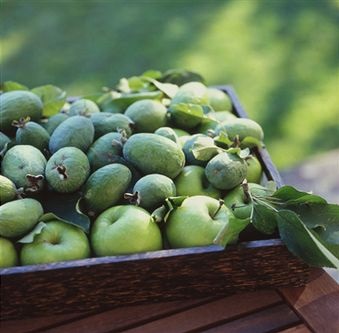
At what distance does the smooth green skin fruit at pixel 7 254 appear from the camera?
104 cm

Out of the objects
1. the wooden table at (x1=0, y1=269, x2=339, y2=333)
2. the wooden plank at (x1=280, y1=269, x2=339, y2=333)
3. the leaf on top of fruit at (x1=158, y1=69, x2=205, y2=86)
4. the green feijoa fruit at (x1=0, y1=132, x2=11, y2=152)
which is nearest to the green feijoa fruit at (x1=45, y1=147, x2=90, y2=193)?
the green feijoa fruit at (x1=0, y1=132, x2=11, y2=152)

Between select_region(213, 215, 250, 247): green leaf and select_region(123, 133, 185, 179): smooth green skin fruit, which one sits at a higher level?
select_region(123, 133, 185, 179): smooth green skin fruit

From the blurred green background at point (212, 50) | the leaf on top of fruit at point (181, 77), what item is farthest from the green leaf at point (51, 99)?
the blurred green background at point (212, 50)

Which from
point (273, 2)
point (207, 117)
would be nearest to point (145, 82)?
point (207, 117)

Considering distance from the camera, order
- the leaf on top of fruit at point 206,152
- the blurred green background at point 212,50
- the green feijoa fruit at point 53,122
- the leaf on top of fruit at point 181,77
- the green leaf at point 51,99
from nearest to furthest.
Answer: the leaf on top of fruit at point 206,152 < the green feijoa fruit at point 53,122 < the green leaf at point 51,99 < the leaf on top of fruit at point 181,77 < the blurred green background at point 212,50

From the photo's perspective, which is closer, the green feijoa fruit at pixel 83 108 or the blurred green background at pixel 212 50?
the green feijoa fruit at pixel 83 108

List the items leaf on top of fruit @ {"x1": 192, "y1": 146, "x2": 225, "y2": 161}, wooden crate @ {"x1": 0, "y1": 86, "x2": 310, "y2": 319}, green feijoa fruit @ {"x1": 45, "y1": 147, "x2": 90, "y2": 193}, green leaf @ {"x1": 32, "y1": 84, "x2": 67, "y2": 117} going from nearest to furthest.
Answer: wooden crate @ {"x1": 0, "y1": 86, "x2": 310, "y2": 319}
green feijoa fruit @ {"x1": 45, "y1": 147, "x2": 90, "y2": 193}
leaf on top of fruit @ {"x1": 192, "y1": 146, "x2": 225, "y2": 161}
green leaf @ {"x1": 32, "y1": 84, "x2": 67, "y2": 117}

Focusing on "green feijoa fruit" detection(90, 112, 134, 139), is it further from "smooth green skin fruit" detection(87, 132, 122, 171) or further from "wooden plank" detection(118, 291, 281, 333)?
"wooden plank" detection(118, 291, 281, 333)

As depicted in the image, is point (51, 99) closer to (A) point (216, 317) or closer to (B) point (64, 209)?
(B) point (64, 209)

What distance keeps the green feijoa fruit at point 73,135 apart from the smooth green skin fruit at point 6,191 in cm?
14

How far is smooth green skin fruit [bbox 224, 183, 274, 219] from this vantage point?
1.15 metres

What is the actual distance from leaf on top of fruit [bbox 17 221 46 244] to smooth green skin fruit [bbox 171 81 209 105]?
1.66 feet

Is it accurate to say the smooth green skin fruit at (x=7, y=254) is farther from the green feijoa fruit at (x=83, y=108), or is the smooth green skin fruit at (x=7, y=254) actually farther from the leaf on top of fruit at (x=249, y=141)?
the leaf on top of fruit at (x=249, y=141)

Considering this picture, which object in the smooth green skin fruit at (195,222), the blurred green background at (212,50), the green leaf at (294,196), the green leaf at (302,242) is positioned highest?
the blurred green background at (212,50)
